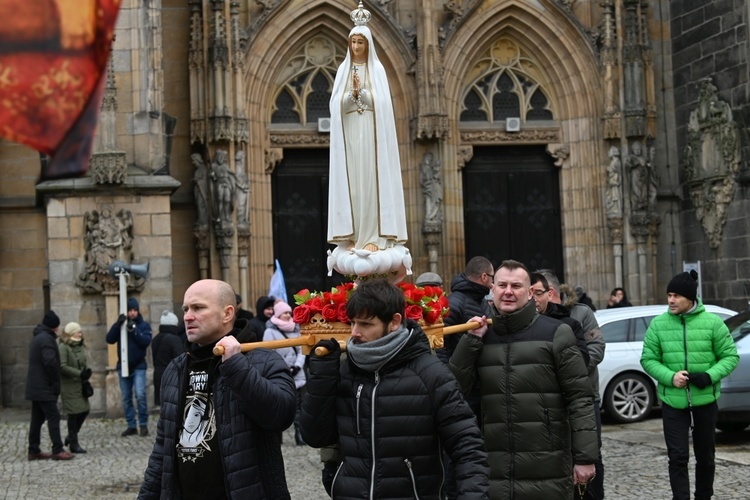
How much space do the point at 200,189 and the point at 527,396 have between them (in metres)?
16.3

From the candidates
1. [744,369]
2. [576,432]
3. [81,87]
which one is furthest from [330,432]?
[744,369]

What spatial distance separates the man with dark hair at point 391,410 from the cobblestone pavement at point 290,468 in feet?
19.7

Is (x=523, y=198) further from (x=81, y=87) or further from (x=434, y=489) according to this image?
(x=81, y=87)

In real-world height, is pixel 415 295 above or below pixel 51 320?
above

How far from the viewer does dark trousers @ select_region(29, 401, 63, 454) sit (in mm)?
13531


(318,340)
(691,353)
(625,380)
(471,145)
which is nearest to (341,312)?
(318,340)

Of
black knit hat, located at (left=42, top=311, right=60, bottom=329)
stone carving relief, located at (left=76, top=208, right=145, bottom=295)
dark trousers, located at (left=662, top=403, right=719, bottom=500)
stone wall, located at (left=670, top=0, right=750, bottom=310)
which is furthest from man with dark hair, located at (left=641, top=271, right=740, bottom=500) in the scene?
stone wall, located at (left=670, top=0, right=750, bottom=310)

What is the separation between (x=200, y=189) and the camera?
21.2 m

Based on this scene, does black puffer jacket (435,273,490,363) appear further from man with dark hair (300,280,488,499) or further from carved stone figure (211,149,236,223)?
carved stone figure (211,149,236,223)

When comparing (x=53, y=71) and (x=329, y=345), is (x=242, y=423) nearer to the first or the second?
(x=329, y=345)

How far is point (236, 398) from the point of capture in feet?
13.5

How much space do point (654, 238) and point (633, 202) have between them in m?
0.83

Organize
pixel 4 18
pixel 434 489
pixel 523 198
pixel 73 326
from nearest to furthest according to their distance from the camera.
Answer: pixel 4 18, pixel 434 489, pixel 73 326, pixel 523 198

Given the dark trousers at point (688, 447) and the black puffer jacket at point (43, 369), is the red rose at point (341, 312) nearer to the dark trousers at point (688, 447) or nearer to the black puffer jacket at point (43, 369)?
the dark trousers at point (688, 447)
